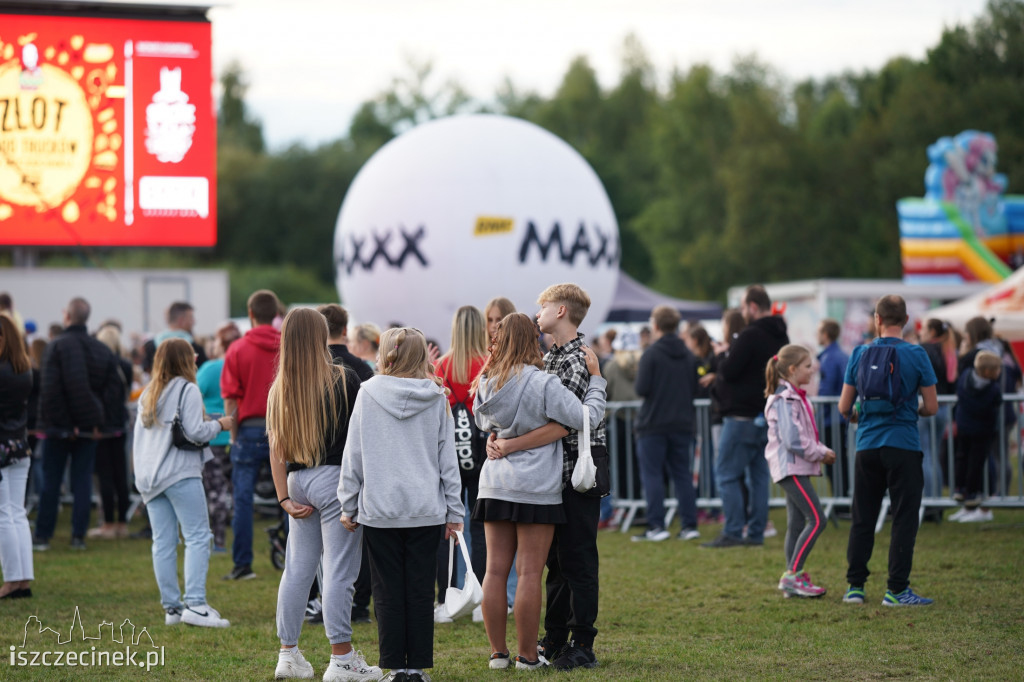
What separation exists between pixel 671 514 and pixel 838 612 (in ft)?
14.0

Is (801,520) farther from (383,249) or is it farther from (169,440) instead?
(383,249)

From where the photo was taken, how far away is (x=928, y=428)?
1102cm

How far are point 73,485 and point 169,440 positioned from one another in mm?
4065

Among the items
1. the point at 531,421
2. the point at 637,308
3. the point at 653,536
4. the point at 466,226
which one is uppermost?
the point at 466,226

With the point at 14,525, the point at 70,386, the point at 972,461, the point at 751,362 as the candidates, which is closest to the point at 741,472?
the point at 751,362

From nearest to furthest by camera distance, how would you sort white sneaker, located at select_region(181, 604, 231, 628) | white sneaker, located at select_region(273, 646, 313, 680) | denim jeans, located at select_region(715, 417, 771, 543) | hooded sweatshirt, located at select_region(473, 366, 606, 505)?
hooded sweatshirt, located at select_region(473, 366, 606, 505) → white sneaker, located at select_region(273, 646, 313, 680) → white sneaker, located at select_region(181, 604, 231, 628) → denim jeans, located at select_region(715, 417, 771, 543)

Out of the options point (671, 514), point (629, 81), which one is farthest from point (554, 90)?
point (671, 514)

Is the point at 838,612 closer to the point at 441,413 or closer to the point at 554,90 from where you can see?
the point at 441,413

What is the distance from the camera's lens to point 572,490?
5219 mm

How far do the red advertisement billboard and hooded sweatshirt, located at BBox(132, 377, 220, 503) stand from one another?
1.58m

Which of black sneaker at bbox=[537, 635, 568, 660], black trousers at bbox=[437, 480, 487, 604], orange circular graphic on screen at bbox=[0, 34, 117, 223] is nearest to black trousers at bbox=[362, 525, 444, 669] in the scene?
black sneaker at bbox=[537, 635, 568, 660]

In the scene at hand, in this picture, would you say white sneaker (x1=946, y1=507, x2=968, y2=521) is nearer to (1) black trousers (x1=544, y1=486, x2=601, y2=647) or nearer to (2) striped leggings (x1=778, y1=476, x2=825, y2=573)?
(2) striped leggings (x1=778, y1=476, x2=825, y2=573)

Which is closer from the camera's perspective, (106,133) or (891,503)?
(891,503)

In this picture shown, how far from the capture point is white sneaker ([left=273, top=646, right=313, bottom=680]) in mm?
5285
